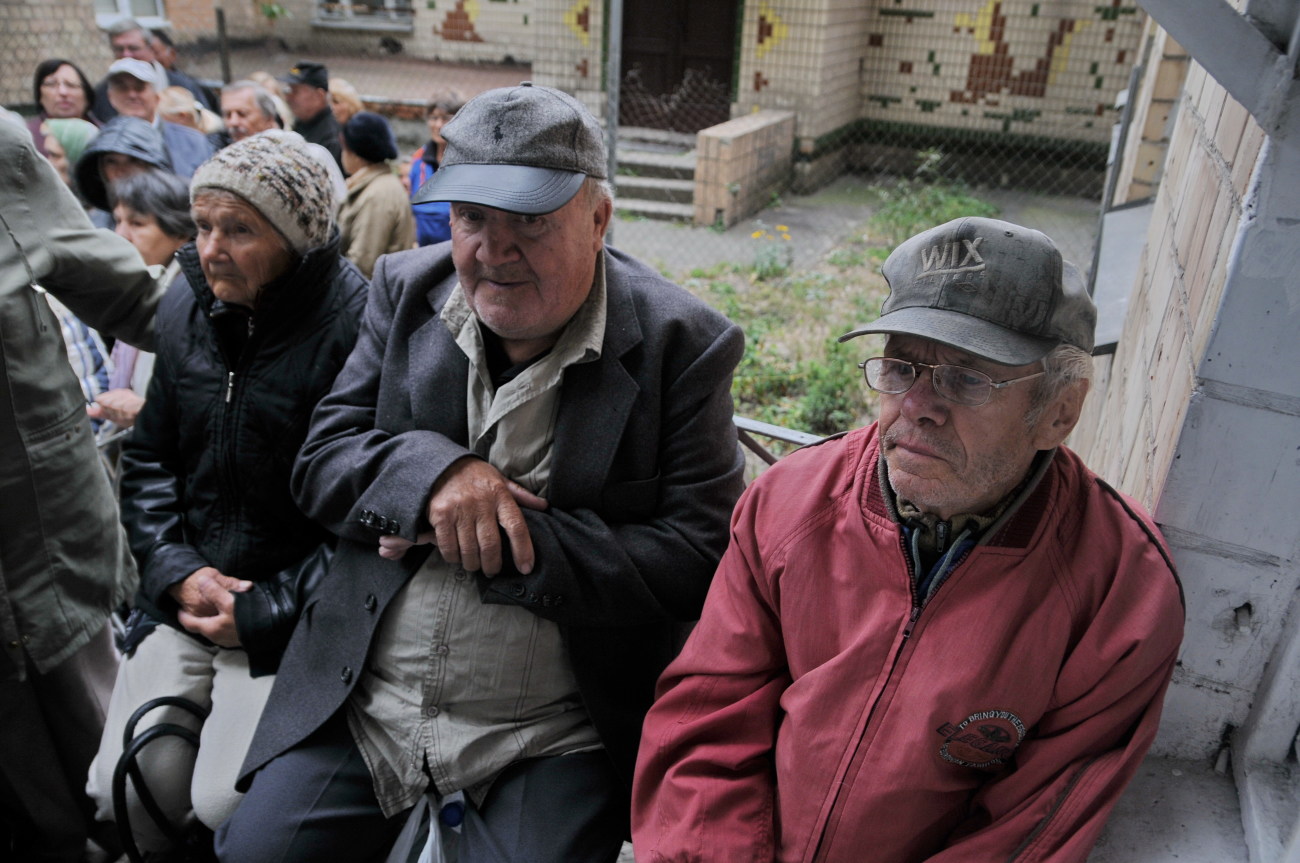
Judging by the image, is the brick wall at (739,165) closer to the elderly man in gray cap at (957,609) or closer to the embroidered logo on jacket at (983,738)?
the elderly man in gray cap at (957,609)

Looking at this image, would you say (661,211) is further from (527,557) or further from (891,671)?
(891,671)

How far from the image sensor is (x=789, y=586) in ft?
5.08

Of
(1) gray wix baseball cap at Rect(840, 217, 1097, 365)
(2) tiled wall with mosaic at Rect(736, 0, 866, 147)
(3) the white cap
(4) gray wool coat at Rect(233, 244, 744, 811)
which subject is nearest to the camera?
(1) gray wix baseball cap at Rect(840, 217, 1097, 365)

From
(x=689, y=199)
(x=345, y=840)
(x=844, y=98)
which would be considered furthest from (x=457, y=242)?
(x=844, y=98)

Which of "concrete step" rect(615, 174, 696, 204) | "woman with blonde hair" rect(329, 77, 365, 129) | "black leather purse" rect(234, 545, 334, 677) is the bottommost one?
"concrete step" rect(615, 174, 696, 204)

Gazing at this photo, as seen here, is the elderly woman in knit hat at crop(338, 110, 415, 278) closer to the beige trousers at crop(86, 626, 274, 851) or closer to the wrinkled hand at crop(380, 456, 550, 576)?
the beige trousers at crop(86, 626, 274, 851)

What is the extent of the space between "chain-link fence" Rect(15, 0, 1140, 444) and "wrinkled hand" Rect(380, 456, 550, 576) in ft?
21.0

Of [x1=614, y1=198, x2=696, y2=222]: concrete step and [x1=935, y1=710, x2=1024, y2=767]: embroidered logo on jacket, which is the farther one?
[x1=614, y1=198, x2=696, y2=222]: concrete step

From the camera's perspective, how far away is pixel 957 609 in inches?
55.9

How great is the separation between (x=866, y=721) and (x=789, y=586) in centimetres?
24

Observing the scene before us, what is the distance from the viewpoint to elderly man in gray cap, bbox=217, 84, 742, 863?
179 cm

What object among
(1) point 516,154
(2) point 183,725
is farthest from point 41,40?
(1) point 516,154

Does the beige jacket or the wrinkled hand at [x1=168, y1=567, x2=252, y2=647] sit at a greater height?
the beige jacket

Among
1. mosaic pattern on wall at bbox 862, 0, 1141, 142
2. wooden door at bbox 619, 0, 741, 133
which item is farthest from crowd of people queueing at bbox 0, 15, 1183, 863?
mosaic pattern on wall at bbox 862, 0, 1141, 142
